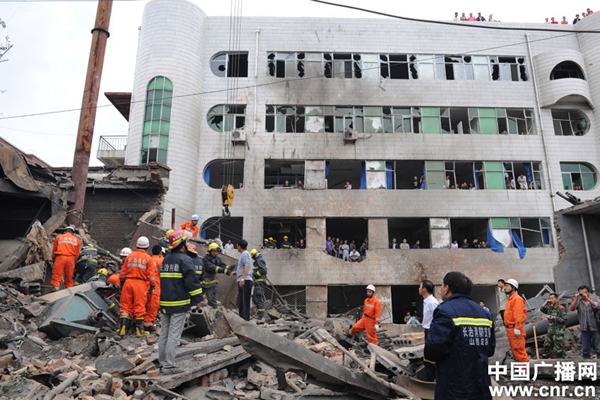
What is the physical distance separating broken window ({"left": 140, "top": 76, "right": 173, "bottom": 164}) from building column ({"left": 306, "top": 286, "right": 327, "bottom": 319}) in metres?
10.3

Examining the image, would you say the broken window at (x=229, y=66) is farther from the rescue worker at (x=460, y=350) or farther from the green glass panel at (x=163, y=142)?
the rescue worker at (x=460, y=350)

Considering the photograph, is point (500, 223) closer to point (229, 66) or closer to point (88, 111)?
point (229, 66)

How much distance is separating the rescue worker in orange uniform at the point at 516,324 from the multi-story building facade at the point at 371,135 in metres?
12.7

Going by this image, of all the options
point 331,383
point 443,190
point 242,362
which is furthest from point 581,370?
point 443,190

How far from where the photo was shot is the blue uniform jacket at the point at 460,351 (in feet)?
11.2

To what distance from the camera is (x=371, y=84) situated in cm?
2317

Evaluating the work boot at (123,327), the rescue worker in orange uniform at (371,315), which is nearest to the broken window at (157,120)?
the work boot at (123,327)

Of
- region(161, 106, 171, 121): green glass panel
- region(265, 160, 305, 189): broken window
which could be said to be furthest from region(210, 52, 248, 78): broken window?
region(265, 160, 305, 189): broken window

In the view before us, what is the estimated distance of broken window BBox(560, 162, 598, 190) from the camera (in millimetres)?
22359

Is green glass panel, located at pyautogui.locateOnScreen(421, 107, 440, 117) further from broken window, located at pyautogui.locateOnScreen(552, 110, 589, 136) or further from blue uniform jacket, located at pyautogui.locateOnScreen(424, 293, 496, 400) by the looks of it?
blue uniform jacket, located at pyautogui.locateOnScreen(424, 293, 496, 400)

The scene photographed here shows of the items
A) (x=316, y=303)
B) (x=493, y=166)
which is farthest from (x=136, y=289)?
(x=493, y=166)

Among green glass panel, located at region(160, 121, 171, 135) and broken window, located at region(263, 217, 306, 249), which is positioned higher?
green glass panel, located at region(160, 121, 171, 135)

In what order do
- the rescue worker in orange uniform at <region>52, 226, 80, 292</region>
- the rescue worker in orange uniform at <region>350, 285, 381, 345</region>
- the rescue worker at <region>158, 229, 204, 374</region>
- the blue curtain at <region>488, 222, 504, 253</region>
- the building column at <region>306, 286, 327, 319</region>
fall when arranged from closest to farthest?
the rescue worker at <region>158, 229, 204, 374</region> < the rescue worker in orange uniform at <region>350, 285, 381, 345</region> < the rescue worker in orange uniform at <region>52, 226, 80, 292</region> < the building column at <region>306, 286, 327, 319</region> < the blue curtain at <region>488, 222, 504, 253</region>

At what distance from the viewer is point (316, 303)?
20109 millimetres
